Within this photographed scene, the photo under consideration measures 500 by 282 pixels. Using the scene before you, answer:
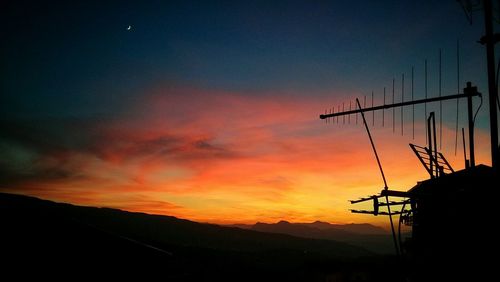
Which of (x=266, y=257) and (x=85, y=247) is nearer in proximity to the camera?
(x=85, y=247)

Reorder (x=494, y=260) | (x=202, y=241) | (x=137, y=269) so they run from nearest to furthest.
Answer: (x=137, y=269)
(x=494, y=260)
(x=202, y=241)

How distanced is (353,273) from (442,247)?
32.3 meters

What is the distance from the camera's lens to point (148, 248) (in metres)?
9.08

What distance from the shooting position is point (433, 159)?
46.3ft

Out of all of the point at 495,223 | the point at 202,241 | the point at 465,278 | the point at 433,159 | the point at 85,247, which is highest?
the point at 433,159

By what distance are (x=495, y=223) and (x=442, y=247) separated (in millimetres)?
2849

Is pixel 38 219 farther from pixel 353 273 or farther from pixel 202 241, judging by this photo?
pixel 202 241

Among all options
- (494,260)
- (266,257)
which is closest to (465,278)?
(494,260)

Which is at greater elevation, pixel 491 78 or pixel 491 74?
pixel 491 74

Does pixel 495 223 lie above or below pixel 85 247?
above

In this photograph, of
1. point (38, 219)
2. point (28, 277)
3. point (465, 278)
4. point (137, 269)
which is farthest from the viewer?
point (465, 278)

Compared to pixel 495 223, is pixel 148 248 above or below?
below

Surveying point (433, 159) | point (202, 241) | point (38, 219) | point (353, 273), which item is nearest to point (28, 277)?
point (38, 219)

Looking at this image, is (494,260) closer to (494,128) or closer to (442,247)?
(442,247)
